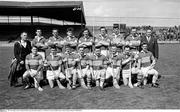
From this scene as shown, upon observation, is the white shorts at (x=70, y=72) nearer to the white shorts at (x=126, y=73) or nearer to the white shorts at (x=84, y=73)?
the white shorts at (x=84, y=73)

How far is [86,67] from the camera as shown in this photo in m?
6.59

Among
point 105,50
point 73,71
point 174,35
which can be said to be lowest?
point 73,71

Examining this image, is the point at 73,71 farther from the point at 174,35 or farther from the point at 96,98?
the point at 174,35

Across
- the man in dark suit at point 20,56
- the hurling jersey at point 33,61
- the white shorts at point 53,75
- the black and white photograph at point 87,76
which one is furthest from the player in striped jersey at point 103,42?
the man in dark suit at point 20,56

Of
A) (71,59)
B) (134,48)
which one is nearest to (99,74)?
(71,59)

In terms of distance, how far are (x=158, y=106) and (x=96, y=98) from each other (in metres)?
1.43

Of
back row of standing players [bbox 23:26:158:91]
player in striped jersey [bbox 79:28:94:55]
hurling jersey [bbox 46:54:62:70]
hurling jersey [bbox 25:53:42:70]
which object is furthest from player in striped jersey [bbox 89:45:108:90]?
hurling jersey [bbox 25:53:42:70]

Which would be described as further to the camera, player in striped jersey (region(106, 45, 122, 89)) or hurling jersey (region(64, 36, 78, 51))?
hurling jersey (region(64, 36, 78, 51))

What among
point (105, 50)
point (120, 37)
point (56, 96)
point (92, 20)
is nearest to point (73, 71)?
point (56, 96)

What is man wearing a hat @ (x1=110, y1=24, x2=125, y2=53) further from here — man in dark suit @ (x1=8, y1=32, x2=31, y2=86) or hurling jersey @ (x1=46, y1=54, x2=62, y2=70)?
man in dark suit @ (x1=8, y1=32, x2=31, y2=86)

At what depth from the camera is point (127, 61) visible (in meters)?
6.59

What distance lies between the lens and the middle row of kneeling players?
6441 mm

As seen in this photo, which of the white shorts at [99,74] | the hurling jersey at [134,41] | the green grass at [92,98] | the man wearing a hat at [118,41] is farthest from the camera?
the man wearing a hat at [118,41]

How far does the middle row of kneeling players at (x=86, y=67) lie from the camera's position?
21.1ft
